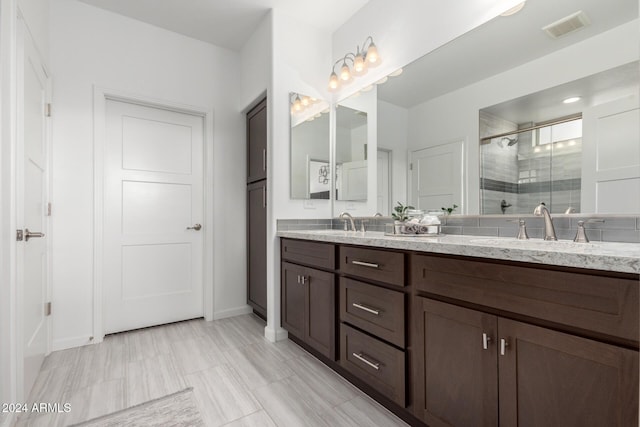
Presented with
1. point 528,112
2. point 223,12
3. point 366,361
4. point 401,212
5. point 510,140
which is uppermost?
point 223,12

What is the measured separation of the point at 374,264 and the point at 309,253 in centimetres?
63

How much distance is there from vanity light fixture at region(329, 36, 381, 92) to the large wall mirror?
12.4 inches

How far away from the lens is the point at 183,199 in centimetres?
288

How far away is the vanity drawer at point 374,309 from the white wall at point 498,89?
0.75 m

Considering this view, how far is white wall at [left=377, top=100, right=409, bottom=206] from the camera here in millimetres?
2137

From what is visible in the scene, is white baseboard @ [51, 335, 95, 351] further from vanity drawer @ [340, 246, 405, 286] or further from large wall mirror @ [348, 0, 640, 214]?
large wall mirror @ [348, 0, 640, 214]

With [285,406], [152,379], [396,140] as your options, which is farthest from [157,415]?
[396,140]

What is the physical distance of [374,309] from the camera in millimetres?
1521

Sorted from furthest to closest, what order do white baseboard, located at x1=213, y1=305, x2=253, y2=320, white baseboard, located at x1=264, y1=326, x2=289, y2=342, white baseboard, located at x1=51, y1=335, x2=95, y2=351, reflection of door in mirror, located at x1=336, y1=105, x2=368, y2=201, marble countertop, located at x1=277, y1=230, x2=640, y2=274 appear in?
white baseboard, located at x1=213, y1=305, x2=253, y2=320, reflection of door in mirror, located at x1=336, y1=105, x2=368, y2=201, white baseboard, located at x1=264, y1=326, x2=289, y2=342, white baseboard, located at x1=51, y1=335, x2=95, y2=351, marble countertop, located at x1=277, y1=230, x2=640, y2=274

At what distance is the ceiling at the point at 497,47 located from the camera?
1.28 meters

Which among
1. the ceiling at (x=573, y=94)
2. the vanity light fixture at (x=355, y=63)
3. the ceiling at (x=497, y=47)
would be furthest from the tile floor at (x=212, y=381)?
the vanity light fixture at (x=355, y=63)

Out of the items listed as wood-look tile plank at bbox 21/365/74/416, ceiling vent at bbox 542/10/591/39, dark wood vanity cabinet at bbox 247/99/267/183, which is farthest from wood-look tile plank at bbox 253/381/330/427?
ceiling vent at bbox 542/10/591/39

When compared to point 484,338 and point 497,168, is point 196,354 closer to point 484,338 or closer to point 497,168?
point 484,338

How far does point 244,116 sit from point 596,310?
3.10 metres
